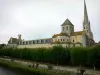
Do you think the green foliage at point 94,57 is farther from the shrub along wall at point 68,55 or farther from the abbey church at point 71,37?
the abbey church at point 71,37

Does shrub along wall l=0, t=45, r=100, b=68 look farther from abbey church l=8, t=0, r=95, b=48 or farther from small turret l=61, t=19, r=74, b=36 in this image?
small turret l=61, t=19, r=74, b=36

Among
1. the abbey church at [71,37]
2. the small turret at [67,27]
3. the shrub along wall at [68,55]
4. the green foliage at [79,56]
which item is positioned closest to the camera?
the shrub along wall at [68,55]

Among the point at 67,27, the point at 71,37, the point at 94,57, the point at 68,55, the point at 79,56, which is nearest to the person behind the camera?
the point at 94,57

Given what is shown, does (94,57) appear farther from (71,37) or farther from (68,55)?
(71,37)

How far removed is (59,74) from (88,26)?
220 ft

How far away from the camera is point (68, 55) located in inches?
1950

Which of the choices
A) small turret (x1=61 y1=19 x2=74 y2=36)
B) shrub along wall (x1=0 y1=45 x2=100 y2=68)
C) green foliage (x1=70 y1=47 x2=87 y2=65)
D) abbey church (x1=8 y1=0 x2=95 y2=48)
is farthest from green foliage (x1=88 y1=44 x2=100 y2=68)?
small turret (x1=61 y1=19 x2=74 y2=36)

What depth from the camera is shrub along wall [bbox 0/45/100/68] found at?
39662 mm

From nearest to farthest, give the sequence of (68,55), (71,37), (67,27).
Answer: (68,55) < (71,37) < (67,27)

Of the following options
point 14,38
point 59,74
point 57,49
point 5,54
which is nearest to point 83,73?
point 59,74

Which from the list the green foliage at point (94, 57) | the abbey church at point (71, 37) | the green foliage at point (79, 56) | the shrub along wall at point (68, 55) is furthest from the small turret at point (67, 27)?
the green foliage at point (94, 57)

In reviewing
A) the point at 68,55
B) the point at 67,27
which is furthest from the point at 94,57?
the point at 67,27

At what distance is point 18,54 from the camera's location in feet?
249

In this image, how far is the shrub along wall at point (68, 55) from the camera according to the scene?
130ft
